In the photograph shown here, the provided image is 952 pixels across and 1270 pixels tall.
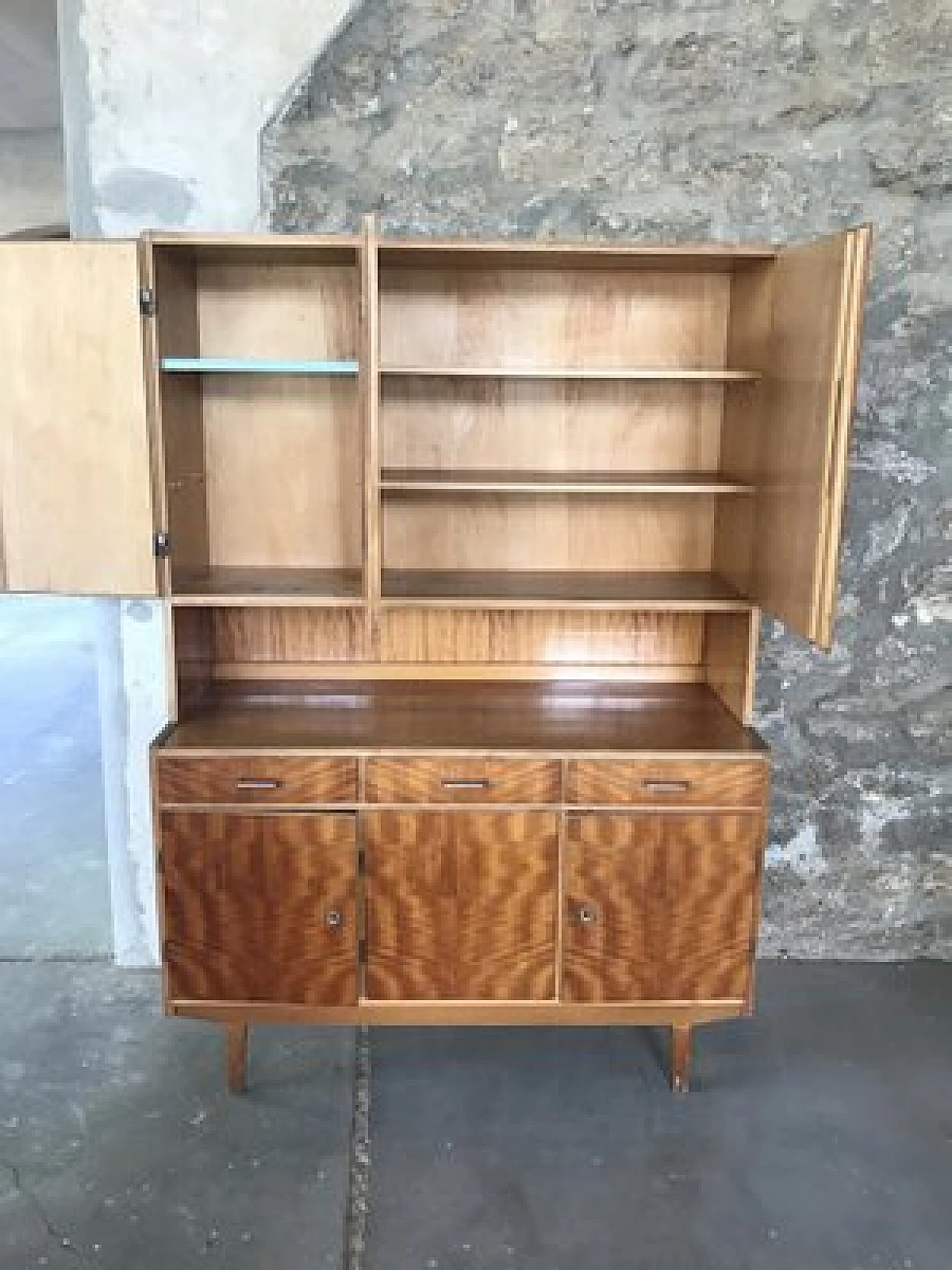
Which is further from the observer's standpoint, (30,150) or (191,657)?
(30,150)

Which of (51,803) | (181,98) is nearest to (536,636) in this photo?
(181,98)

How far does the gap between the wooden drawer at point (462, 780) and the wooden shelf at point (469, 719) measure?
3 centimetres

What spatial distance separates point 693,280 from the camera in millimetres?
2500

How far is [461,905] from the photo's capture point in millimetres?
2322

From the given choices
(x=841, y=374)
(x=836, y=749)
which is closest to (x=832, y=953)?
(x=836, y=749)

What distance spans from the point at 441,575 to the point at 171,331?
84 centimetres

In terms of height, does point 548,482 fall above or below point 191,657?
above

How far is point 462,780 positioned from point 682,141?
5.43 ft

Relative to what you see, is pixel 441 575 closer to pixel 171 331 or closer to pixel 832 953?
pixel 171 331

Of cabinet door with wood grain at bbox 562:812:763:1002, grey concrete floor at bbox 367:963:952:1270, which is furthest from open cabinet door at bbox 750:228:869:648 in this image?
grey concrete floor at bbox 367:963:952:1270

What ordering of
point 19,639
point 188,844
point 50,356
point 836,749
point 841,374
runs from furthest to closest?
point 19,639 < point 836,749 < point 188,844 < point 50,356 < point 841,374

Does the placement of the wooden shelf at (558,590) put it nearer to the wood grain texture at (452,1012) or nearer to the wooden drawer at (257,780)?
the wooden drawer at (257,780)

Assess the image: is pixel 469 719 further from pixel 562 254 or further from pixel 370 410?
pixel 562 254

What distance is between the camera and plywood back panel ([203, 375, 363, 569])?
2514 mm
